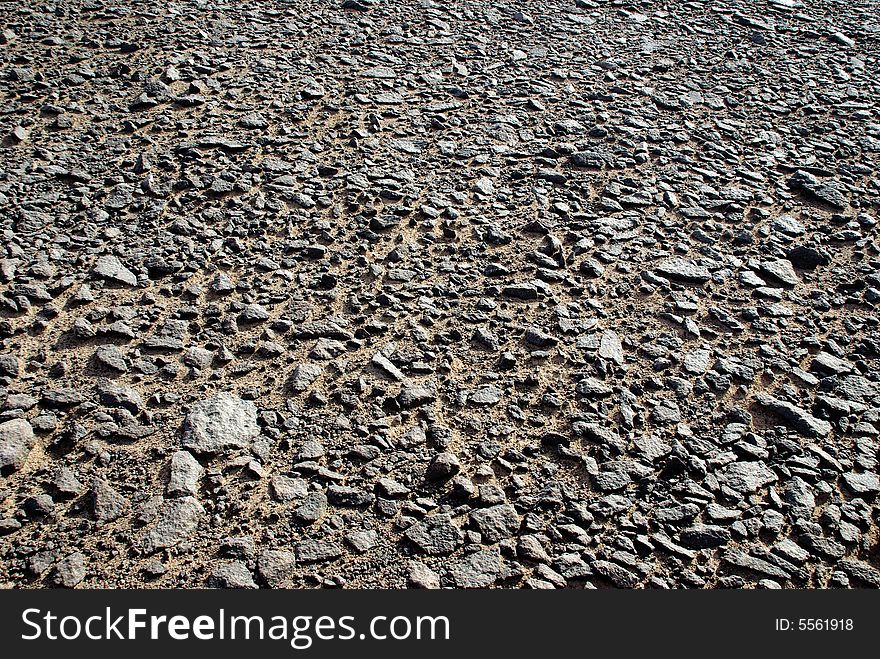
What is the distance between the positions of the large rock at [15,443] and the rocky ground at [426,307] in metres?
0.01

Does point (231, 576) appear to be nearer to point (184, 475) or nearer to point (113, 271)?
point (184, 475)

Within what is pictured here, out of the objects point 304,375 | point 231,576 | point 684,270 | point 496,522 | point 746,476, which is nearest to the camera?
point 231,576

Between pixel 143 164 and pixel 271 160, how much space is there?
703 millimetres

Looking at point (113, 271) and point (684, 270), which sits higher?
point (684, 270)

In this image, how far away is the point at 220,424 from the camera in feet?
10.5

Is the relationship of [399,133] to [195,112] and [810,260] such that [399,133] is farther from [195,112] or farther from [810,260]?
[810,260]

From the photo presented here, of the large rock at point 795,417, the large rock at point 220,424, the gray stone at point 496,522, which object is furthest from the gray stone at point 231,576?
the large rock at point 795,417

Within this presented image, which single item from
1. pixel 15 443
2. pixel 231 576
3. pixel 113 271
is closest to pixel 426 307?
pixel 113 271

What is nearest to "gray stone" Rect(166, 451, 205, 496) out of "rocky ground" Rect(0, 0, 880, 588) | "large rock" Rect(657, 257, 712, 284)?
"rocky ground" Rect(0, 0, 880, 588)

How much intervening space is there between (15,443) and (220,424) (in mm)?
727

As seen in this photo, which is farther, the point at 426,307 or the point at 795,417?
Answer: the point at 426,307

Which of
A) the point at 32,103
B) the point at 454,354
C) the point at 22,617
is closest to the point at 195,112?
the point at 32,103

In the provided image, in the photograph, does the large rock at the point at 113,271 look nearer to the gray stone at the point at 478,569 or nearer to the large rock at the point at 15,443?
the large rock at the point at 15,443

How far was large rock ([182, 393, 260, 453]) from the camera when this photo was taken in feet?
10.3
